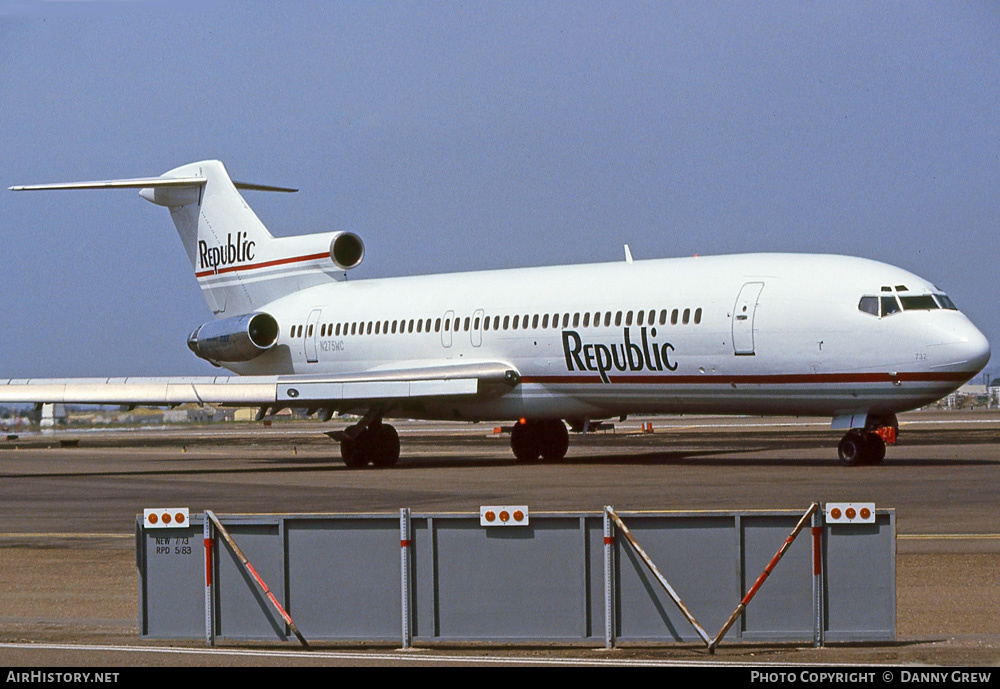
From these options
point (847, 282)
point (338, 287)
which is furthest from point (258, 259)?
point (847, 282)

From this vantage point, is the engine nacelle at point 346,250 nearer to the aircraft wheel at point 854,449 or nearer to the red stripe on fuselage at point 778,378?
the red stripe on fuselage at point 778,378

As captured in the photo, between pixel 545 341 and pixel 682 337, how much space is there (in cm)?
377

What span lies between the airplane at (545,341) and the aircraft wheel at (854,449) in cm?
3

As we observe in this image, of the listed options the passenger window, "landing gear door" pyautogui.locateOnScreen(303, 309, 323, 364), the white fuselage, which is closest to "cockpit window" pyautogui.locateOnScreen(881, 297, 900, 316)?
the passenger window

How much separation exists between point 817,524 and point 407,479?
17810 millimetres

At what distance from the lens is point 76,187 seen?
39.5m

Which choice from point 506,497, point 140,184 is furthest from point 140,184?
point 506,497

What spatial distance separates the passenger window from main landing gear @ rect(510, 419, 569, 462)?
32.1 ft

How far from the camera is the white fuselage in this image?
27156 mm

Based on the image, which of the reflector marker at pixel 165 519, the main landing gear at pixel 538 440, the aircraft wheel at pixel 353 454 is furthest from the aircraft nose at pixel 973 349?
the reflector marker at pixel 165 519

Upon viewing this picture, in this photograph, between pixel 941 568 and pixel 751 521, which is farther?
pixel 941 568

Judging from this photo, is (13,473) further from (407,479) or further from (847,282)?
(847,282)
